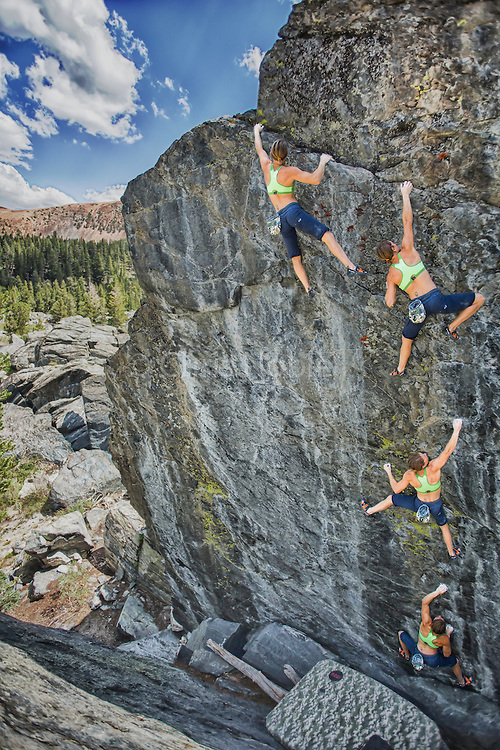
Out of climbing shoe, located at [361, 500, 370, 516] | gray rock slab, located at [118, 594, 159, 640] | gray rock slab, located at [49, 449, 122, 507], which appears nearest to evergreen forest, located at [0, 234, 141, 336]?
gray rock slab, located at [49, 449, 122, 507]

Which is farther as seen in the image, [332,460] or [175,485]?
[175,485]

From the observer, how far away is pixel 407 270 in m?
5.49

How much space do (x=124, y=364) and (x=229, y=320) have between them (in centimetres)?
308

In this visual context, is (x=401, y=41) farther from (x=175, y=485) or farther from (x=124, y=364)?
(x=175, y=485)

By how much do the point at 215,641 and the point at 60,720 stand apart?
4987mm

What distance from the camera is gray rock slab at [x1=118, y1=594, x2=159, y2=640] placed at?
35.7ft

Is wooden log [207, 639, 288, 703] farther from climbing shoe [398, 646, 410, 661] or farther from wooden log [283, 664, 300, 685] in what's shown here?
climbing shoe [398, 646, 410, 661]

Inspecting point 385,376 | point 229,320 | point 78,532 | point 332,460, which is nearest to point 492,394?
point 385,376

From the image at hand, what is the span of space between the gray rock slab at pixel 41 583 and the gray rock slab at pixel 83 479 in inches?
146

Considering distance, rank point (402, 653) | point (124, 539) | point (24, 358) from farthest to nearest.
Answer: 1. point (24, 358)
2. point (124, 539)
3. point (402, 653)

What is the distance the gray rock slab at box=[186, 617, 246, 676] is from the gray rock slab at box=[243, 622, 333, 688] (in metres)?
0.41

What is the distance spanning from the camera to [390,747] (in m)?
5.72

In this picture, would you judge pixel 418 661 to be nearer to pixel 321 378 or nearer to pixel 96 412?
pixel 321 378

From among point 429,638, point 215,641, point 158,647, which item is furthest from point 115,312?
point 429,638
